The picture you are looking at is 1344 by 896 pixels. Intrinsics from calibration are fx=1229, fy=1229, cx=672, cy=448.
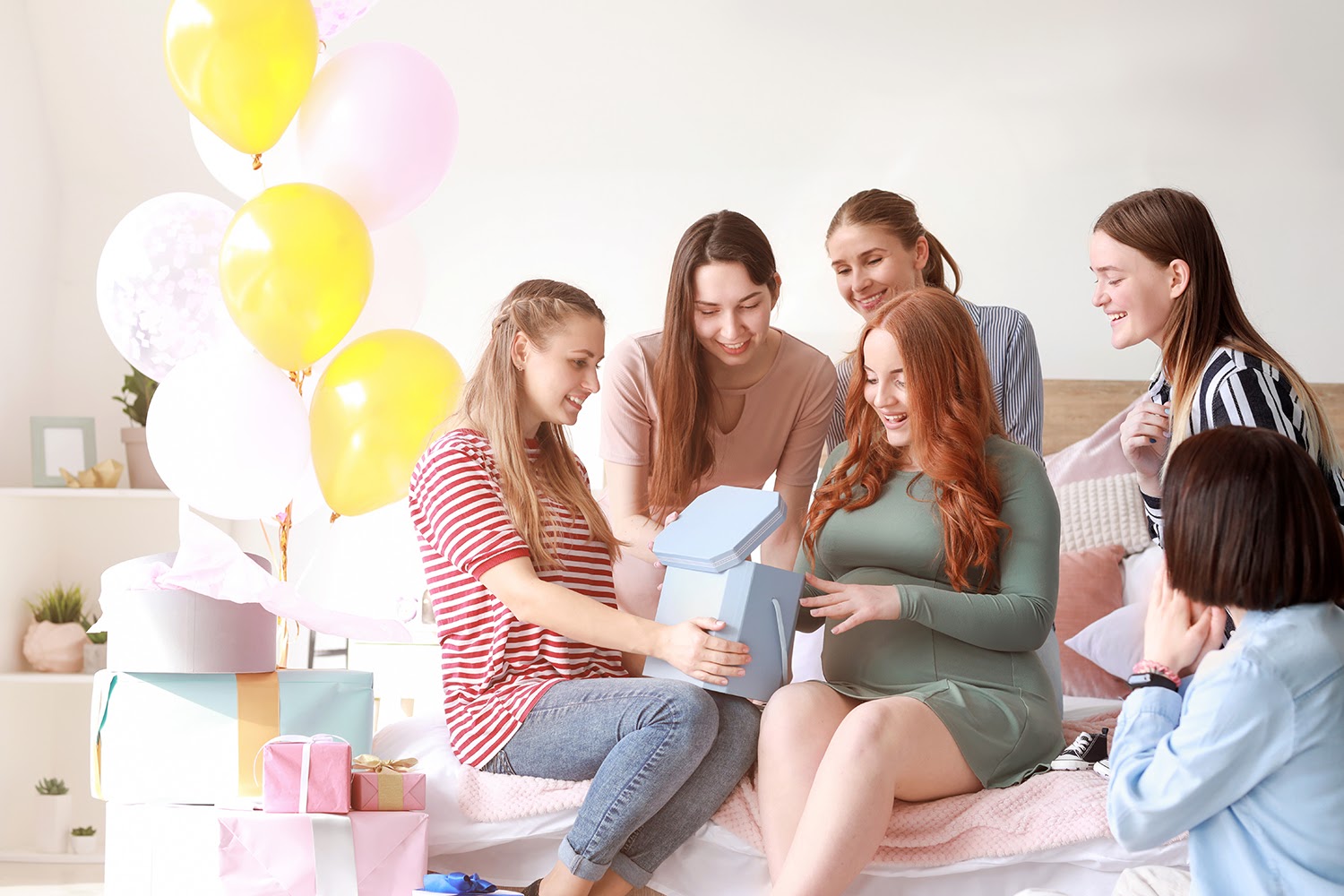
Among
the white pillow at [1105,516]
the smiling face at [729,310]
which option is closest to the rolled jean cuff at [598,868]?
the smiling face at [729,310]

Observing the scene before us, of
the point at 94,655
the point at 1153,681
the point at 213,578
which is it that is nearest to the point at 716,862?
the point at 1153,681

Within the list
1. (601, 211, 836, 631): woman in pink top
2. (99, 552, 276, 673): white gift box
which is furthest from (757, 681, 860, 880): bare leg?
(99, 552, 276, 673): white gift box

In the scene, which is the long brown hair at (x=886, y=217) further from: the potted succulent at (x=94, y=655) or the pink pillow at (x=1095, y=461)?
the potted succulent at (x=94, y=655)

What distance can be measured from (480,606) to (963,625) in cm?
64

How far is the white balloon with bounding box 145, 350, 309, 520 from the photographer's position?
1.92 m

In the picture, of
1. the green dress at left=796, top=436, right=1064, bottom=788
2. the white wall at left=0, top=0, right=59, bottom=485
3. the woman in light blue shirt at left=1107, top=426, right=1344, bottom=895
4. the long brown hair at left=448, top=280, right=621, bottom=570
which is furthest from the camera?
the white wall at left=0, top=0, right=59, bottom=485

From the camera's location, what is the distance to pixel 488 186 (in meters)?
3.32

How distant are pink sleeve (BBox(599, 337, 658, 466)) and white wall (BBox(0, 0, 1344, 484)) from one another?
1.16 metres

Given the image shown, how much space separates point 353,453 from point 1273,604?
57.8 inches

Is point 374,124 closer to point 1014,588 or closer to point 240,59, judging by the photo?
point 240,59

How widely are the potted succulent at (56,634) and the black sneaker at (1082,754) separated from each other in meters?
2.45

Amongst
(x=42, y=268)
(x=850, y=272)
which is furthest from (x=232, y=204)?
(x=850, y=272)

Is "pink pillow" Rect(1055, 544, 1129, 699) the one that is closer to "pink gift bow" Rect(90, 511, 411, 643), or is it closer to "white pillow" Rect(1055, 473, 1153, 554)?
"white pillow" Rect(1055, 473, 1153, 554)

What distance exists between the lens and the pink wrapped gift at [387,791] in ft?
4.96
